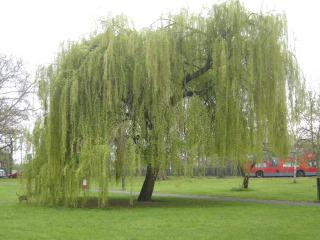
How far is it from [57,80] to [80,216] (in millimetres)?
5905

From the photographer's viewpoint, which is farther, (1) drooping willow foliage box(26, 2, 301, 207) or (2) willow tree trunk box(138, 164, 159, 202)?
(2) willow tree trunk box(138, 164, 159, 202)

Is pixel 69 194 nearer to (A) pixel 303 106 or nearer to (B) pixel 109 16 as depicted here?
(B) pixel 109 16

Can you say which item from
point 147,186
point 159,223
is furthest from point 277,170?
point 159,223

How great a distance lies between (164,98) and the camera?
1983 cm

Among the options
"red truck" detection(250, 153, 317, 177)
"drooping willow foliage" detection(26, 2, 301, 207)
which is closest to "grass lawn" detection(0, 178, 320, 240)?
"drooping willow foliage" detection(26, 2, 301, 207)

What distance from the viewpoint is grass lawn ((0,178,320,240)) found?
39.7ft

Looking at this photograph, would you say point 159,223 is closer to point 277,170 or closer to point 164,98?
point 164,98

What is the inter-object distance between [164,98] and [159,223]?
6.53 m

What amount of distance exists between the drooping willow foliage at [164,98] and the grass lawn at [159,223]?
7.04 ft

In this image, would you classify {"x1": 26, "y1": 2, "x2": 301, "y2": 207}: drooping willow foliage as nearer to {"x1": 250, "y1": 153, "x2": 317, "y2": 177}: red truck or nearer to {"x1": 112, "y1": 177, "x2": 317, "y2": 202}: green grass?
{"x1": 112, "y1": 177, "x2": 317, "y2": 202}: green grass

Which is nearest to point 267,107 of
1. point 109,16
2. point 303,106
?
point 303,106

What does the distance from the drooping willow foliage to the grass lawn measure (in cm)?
215

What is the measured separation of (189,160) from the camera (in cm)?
1995

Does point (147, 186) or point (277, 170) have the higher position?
point (277, 170)
